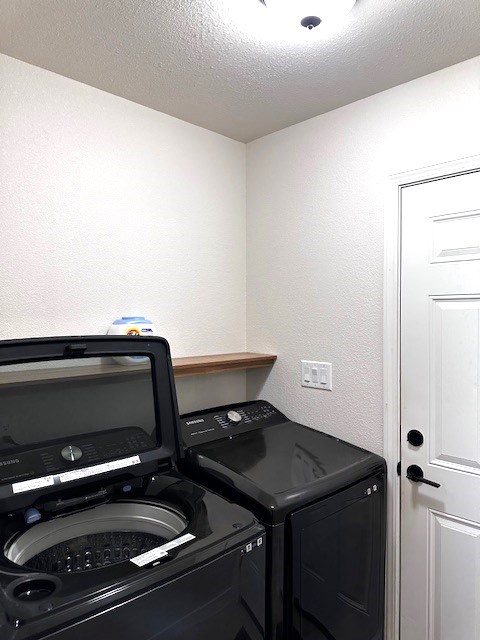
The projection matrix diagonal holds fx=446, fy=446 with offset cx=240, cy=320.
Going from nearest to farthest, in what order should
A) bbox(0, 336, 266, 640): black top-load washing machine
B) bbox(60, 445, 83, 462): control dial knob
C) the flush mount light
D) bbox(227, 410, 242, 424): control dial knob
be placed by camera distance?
1. bbox(0, 336, 266, 640): black top-load washing machine
2. the flush mount light
3. bbox(60, 445, 83, 462): control dial knob
4. bbox(227, 410, 242, 424): control dial knob

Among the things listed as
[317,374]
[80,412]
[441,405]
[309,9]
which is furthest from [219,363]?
[309,9]

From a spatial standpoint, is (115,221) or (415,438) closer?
(415,438)

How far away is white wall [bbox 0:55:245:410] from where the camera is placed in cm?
172

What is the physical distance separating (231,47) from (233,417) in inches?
60.3

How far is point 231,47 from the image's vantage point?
63.2 inches

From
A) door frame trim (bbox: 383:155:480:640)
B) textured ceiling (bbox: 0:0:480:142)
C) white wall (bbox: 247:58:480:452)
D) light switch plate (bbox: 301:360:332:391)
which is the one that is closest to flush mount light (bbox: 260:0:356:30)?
textured ceiling (bbox: 0:0:480:142)

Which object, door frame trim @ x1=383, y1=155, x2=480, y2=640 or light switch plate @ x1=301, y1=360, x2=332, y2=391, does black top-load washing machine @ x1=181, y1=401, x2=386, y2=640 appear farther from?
light switch plate @ x1=301, y1=360, x2=332, y2=391

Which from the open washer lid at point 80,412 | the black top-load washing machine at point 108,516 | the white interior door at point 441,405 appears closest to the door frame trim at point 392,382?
the white interior door at point 441,405

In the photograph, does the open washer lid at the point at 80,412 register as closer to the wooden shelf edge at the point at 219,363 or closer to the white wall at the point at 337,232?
the wooden shelf edge at the point at 219,363

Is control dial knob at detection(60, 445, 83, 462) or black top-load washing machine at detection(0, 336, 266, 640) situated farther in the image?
control dial knob at detection(60, 445, 83, 462)

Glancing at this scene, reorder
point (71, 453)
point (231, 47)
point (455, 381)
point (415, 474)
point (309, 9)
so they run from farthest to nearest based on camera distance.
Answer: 1. point (415, 474)
2. point (455, 381)
3. point (231, 47)
4. point (71, 453)
5. point (309, 9)

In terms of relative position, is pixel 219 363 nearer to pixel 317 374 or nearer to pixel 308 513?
pixel 317 374

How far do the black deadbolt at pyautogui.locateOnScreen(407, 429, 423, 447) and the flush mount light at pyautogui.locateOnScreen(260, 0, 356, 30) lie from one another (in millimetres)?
1542

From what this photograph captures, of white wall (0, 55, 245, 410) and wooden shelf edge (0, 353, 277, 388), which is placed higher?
white wall (0, 55, 245, 410)
